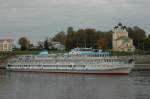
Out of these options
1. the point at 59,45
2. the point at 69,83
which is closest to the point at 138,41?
the point at 59,45

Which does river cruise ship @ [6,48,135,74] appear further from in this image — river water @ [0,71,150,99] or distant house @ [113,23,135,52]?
distant house @ [113,23,135,52]

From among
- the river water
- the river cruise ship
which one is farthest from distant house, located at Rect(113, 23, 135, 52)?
the river water

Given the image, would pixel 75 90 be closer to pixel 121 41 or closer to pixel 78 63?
pixel 78 63

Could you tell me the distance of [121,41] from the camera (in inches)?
6329

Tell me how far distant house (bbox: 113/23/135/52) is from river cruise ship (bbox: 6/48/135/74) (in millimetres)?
59051

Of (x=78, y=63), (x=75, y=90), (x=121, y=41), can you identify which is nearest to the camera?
(x=75, y=90)

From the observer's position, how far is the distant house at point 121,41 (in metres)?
160

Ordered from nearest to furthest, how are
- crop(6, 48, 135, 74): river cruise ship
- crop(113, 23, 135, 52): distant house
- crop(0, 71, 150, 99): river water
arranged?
crop(0, 71, 150, 99): river water → crop(6, 48, 135, 74): river cruise ship → crop(113, 23, 135, 52): distant house

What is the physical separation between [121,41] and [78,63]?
218ft

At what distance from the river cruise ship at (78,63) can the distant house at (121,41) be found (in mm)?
59051

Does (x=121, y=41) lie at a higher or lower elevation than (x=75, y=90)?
higher

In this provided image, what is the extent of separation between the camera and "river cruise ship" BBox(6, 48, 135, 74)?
303ft

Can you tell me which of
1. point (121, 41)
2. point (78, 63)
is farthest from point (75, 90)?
point (121, 41)

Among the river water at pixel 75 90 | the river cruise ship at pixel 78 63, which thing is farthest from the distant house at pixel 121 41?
the river water at pixel 75 90
